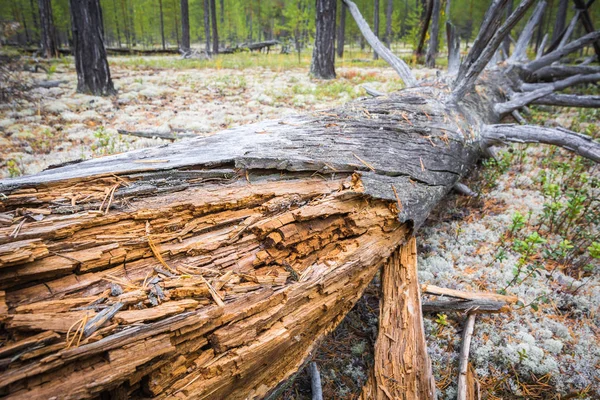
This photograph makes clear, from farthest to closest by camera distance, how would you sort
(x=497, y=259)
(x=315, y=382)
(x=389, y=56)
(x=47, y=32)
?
1. (x=47, y=32)
2. (x=389, y=56)
3. (x=497, y=259)
4. (x=315, y=382)

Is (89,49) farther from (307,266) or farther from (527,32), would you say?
(527,32)

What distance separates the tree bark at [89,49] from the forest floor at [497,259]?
173 centimetres

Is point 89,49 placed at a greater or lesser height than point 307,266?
greater

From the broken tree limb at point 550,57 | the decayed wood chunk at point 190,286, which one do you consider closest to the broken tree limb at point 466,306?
the decayed wood chunk at point 190,286

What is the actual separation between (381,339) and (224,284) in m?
1.44

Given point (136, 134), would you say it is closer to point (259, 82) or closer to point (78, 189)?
point (78, 189)

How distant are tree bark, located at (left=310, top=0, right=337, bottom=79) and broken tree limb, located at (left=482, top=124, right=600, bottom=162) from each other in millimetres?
9429

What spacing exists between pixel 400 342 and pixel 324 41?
12.4m

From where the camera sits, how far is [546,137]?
3865 mm

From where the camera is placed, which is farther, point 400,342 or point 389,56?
point 389,56

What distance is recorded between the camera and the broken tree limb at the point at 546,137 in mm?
3574

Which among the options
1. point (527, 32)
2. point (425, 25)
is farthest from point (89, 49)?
point (527, 32)

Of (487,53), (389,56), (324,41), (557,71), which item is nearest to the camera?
(487,53)

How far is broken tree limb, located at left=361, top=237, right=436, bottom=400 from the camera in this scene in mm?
2135
